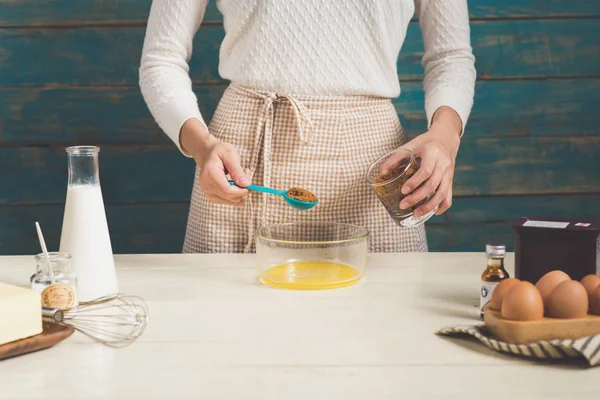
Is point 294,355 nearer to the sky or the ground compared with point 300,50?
nearer to the ground

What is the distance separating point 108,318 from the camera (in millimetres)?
1146

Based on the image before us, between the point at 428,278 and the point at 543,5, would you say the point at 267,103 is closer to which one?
the point at 428,278

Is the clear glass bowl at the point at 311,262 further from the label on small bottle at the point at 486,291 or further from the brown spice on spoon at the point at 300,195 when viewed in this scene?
the label on small bottle at the point at 486,291

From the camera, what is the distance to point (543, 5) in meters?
2.22

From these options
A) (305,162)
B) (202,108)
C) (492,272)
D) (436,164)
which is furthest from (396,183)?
(202,108)

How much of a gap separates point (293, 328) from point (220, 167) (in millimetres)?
444

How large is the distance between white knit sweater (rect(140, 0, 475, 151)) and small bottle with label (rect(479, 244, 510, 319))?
0.64 m

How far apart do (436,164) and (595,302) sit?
0.47 meters

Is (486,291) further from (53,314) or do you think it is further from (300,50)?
(300,50)

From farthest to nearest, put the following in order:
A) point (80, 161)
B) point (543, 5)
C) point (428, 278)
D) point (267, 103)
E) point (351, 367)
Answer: point (543, 5) → point (267, 103) → point (428, 278) → point (80, 161) → point (351, 367)

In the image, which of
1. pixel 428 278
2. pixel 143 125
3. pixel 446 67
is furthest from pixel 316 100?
pixel 143 125

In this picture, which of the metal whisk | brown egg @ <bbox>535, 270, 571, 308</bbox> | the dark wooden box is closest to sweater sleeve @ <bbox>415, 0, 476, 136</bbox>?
the dark wooden box

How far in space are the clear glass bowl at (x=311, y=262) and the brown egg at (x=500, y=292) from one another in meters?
0.31

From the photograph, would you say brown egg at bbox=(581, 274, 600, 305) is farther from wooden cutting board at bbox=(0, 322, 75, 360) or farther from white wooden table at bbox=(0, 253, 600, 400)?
wooden cutting board at bbox=(0, 322, 75, 360)
